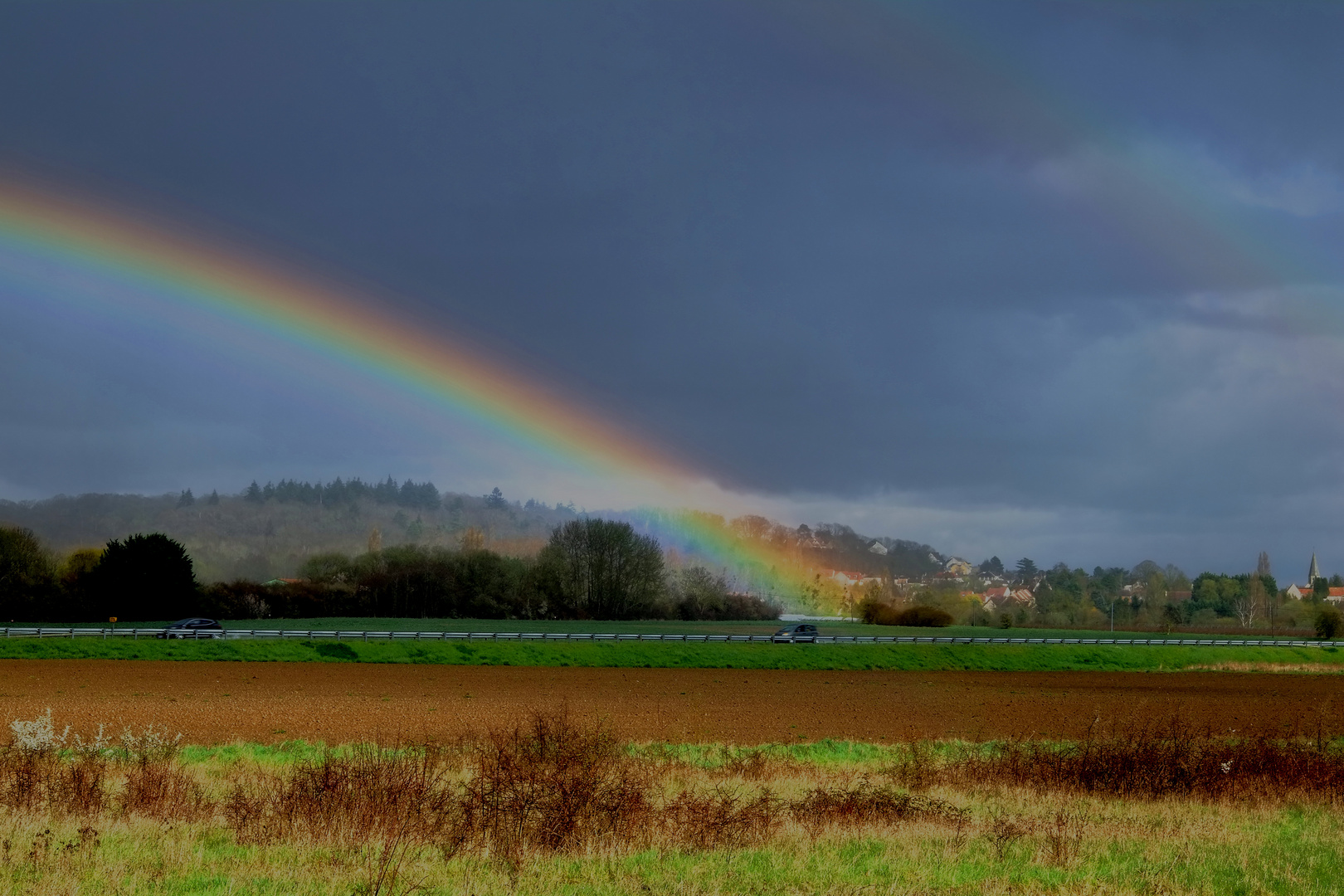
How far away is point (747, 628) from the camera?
109 m

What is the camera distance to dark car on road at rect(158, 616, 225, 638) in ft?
243

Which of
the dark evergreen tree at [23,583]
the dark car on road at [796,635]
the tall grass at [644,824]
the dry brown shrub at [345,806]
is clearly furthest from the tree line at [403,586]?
the dry brown shrub at [345,806]

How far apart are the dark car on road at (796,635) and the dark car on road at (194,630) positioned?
38096mm

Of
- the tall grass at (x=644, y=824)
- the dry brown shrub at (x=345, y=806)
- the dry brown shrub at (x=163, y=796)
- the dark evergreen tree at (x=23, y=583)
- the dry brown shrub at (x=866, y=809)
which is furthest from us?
the dark evergreen tree at (x=23, y=583)

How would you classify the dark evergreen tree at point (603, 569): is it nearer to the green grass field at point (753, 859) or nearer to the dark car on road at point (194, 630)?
the dark car on road at point (194, 630)

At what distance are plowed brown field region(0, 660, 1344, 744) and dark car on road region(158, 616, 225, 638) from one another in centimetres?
1214

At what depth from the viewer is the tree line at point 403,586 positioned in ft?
332

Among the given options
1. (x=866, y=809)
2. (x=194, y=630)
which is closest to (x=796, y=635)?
(x=194, y=630)

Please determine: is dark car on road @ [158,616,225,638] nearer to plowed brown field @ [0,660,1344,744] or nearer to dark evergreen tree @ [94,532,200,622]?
plowed brown field @ [0,660,1344,744]

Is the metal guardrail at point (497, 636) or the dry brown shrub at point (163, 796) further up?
the dry brown shrub at point (163, 796)

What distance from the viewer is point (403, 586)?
424 ft

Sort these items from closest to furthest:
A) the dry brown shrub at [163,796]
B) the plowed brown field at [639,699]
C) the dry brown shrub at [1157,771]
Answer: the dry brown shrub at [163,796] < the dry brown shrub at [1157,771] < the plowed brown field at [639,699]

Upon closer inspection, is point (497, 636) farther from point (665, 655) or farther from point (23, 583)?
point (23, 583)

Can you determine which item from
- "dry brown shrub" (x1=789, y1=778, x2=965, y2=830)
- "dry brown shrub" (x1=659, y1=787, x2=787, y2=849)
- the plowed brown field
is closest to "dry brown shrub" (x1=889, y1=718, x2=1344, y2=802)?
"dry brown shrub" (x1=789, y1=778, x2=965, y2=830)
